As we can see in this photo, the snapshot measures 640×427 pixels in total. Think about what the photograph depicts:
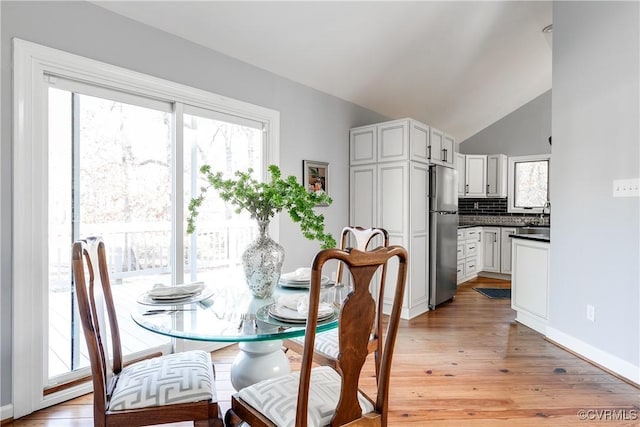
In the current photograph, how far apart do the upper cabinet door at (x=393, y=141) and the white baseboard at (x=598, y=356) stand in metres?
2.07

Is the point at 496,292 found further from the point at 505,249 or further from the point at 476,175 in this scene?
the point at 476,175

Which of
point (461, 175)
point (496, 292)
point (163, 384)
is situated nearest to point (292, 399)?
point (163, 384)

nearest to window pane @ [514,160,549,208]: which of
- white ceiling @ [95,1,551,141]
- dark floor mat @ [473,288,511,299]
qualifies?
white ceiling @ [95,1,551,141]

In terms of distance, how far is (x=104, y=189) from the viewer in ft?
8.04

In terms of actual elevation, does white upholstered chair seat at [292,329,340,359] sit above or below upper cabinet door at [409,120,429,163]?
below

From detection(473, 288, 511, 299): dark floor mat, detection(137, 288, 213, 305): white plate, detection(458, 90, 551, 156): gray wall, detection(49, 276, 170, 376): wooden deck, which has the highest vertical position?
detection(458, 90, 551, 156): gray wall

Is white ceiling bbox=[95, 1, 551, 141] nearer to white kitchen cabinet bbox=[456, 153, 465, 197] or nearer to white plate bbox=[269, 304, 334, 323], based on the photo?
white kitchen cabinet bbox=[456, 153, 465, 197]

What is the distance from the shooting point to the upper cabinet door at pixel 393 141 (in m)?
3.70

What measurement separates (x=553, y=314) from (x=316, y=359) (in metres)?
2.41

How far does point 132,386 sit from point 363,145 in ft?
11.0

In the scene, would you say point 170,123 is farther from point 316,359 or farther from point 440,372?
point 440,372

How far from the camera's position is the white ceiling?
2.63 m

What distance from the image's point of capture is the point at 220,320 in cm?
140

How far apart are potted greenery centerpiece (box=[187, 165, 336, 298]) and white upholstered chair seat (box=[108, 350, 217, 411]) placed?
42cm
